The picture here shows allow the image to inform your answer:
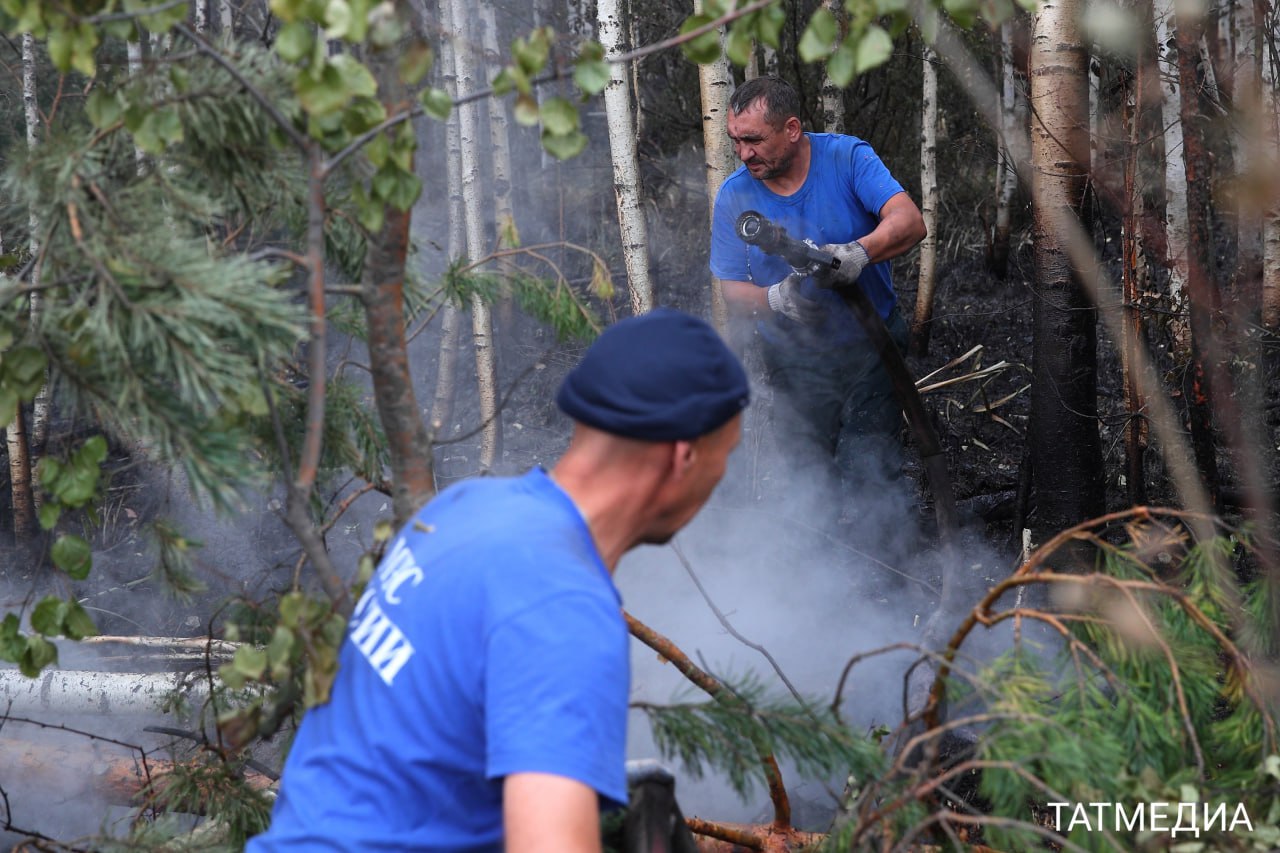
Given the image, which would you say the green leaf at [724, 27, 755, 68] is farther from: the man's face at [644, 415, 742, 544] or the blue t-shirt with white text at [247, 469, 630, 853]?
the blue t-shirt with white text at [247, 469, 630, 853]

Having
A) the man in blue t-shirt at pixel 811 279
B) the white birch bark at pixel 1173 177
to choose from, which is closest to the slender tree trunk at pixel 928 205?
the white birch bark at pixel 1173 177

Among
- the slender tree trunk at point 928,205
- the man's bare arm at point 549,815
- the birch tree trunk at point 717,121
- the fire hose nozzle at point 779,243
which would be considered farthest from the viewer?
the slender tree trunk at point 928,205

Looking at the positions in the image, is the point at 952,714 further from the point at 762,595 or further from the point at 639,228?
the point at 639,228

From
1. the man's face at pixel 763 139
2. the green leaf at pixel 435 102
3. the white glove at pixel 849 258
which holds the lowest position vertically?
the white glove at pixel 849 258

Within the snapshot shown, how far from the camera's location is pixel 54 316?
1.81m

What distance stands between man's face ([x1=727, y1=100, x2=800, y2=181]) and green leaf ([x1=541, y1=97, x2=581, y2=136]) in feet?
9.66

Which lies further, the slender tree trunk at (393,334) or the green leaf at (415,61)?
the slender tree trunk at (393,334)

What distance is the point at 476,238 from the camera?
700cm

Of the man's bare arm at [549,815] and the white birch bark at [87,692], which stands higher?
the man's bare arm at [549,815]

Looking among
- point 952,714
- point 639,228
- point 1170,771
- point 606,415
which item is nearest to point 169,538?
point 606,415

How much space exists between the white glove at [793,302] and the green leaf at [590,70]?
2.88 m

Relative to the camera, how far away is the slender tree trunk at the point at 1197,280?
159 inches

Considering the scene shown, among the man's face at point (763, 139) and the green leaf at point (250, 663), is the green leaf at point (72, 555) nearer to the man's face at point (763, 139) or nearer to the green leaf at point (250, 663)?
the green leaf at point (250, 663)

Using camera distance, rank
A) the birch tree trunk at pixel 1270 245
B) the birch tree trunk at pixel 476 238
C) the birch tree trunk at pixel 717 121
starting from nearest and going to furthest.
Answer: the birch tree trunk at pixel 1270 245
the birch tree trunk at pixel 717 121
the birch tree trunk at pixel 476 238
